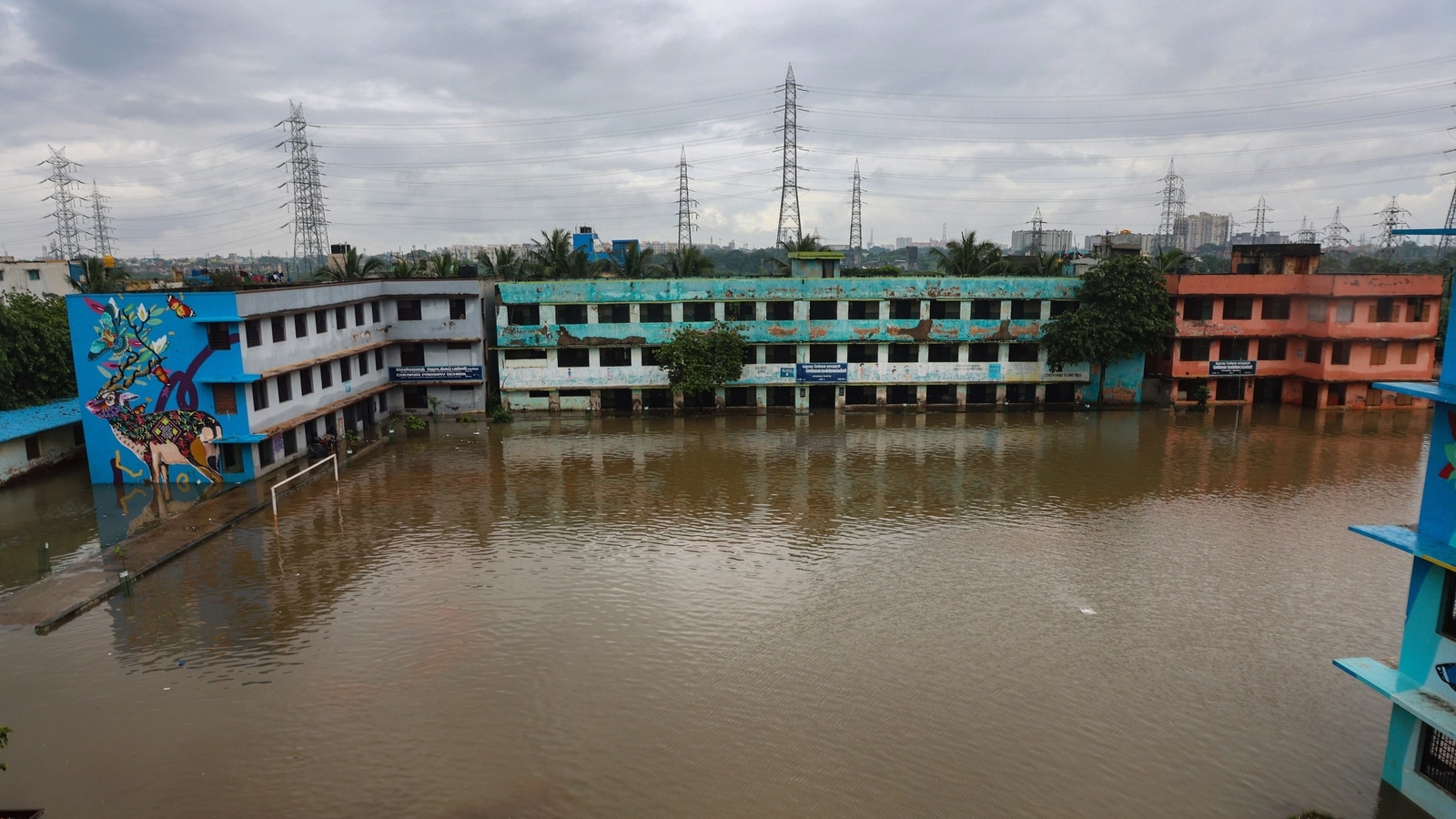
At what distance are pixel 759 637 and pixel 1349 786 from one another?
29.5 feet

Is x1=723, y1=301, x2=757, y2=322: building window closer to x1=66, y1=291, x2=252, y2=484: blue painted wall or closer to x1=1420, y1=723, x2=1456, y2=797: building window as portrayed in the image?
x1=66, y1=291, x2=252, y2=484: blue painted wall

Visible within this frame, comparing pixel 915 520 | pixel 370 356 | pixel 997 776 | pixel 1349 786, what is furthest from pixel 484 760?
pixel 370 356

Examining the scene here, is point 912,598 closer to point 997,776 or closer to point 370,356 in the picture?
point 997,776

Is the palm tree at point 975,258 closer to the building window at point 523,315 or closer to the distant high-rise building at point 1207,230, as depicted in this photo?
the building window at point 523,315

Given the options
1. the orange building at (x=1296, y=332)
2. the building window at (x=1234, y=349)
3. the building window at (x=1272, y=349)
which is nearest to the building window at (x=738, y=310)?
the orange building at (x=1296, y=332)

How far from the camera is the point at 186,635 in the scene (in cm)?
1605

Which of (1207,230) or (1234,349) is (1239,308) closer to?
(1234,349)

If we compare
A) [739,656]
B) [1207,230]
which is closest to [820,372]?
[739,656]

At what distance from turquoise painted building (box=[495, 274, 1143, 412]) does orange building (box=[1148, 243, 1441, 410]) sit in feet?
10.7

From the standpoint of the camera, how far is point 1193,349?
130 ft

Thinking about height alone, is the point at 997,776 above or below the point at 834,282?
below

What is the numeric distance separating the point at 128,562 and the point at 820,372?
1076 inches

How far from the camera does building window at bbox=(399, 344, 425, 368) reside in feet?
124

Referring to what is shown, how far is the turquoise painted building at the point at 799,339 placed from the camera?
125 ft
